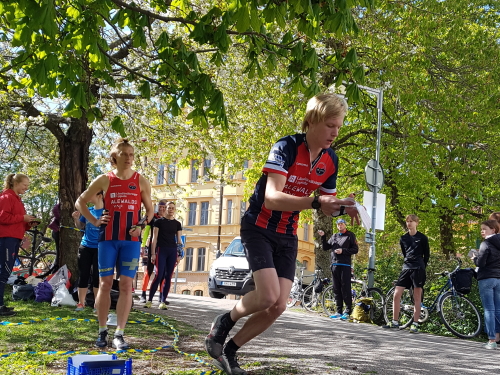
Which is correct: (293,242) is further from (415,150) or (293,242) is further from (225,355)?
(415,150)

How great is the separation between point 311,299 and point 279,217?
1232cm

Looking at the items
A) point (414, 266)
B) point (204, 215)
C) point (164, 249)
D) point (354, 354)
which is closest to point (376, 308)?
point (414, 266)

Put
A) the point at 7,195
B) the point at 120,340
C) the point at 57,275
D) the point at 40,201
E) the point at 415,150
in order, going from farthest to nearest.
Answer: the point at 40,201 → the point at 415,150 → the point at 57,275 → the point at 7,195 → the point at 120,340

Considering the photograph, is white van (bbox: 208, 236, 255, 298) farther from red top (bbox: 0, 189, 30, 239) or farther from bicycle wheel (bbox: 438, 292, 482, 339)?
red top (bbox: 0, 189, 30, 239)

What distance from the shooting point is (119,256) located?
20.5 ft

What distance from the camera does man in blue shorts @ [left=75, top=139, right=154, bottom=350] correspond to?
6160 mm

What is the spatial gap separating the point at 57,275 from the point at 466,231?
22329 millimetres

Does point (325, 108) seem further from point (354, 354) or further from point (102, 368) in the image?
point (354, 354)

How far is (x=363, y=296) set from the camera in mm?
13688

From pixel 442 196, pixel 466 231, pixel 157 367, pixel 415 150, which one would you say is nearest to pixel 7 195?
pixel 157 367

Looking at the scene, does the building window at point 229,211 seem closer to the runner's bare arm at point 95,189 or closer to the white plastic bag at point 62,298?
the white plastic bag at point 62,298

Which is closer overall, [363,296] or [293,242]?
[293,242]

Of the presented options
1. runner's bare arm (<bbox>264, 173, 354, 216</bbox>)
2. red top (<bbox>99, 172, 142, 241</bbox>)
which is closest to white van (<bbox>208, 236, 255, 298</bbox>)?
red top (<bbox>99, 172, 142, 241</bbox>)

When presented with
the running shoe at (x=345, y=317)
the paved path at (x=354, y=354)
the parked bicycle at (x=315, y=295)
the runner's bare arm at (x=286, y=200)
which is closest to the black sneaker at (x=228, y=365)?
the paved path at (x=354, y=354)
